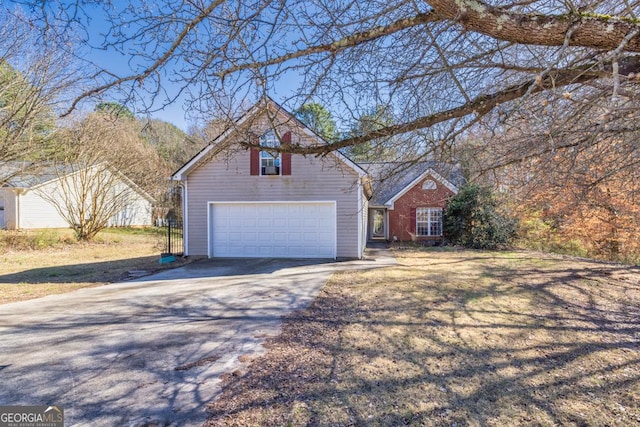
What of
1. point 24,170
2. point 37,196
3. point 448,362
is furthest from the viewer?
point 37,196

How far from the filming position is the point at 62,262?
1127 cm

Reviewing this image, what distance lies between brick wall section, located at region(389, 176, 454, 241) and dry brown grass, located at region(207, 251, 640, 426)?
9.51 m

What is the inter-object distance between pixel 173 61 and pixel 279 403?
11.8 feet

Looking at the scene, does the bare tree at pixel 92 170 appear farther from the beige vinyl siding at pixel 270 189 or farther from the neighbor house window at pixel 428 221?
the neighbor house window at pixel 428 221

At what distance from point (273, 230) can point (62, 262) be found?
7344 mm

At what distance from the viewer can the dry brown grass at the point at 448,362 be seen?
9.08 feet

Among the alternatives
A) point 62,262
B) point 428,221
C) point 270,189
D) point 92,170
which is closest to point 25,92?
point 92,170

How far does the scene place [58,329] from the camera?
15.2 feet

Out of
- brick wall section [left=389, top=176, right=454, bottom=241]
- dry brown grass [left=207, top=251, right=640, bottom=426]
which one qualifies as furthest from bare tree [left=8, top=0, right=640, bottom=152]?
brick wall section [left=389, top=176, right=454, bottom=241]

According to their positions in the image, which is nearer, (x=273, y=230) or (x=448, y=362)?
(x=448, y=362)

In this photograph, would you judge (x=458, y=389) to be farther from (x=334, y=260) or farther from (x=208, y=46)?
(x=334, y=260)

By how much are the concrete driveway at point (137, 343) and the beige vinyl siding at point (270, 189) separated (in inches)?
141

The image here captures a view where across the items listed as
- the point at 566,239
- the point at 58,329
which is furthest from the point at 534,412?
the point at 566,239

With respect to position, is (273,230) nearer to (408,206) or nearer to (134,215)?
(408,206)
